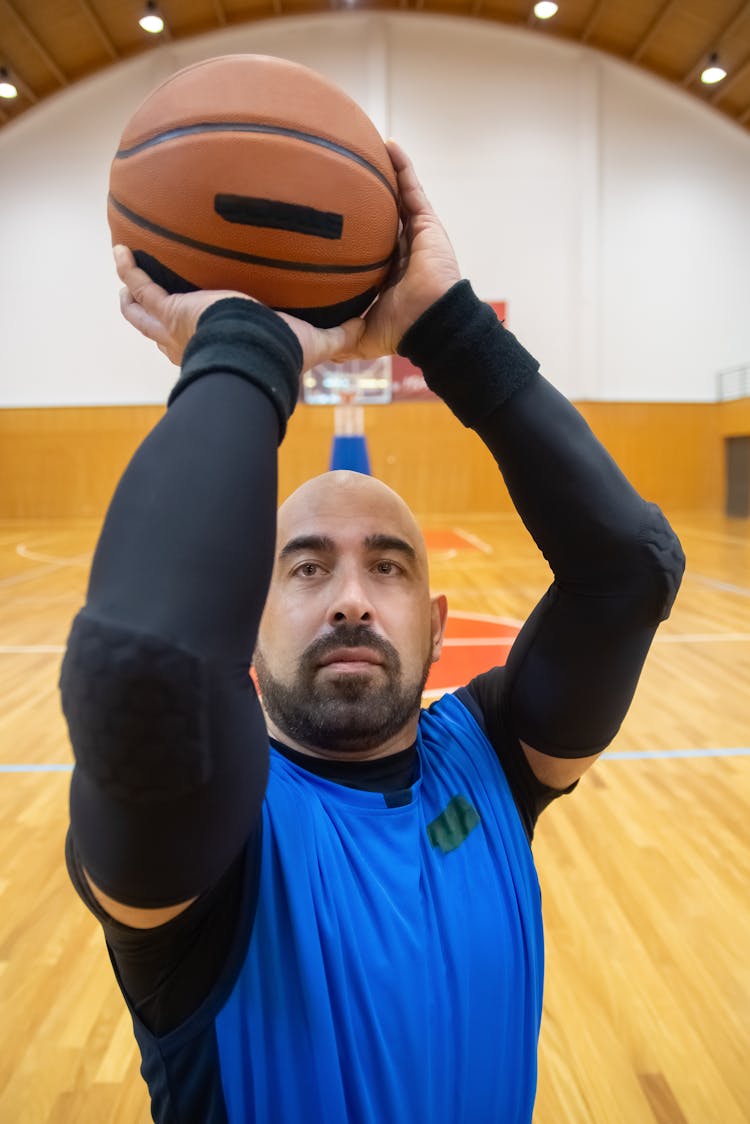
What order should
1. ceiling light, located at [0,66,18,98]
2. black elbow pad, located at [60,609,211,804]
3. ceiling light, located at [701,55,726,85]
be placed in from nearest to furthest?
black elbow pad, located at [60,609,211,804]
ceiling light, located at [0,66,18,98]
ceiling light, located at [701,55,726,85]

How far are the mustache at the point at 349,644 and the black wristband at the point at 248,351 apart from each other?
31 cm

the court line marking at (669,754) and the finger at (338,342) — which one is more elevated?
the finger at (338,342)

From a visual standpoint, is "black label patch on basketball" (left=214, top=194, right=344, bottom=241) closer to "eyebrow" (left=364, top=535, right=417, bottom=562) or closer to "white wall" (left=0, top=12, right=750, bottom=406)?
"eyebrow" (left=364, top=535, right=417, bottom=562)

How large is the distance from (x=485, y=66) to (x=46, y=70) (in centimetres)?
602

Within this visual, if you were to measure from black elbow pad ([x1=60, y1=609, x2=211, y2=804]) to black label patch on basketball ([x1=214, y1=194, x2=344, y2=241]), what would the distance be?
1.76 feet

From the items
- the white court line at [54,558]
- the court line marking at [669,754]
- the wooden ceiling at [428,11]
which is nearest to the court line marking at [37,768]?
the court line marking at [669,754]

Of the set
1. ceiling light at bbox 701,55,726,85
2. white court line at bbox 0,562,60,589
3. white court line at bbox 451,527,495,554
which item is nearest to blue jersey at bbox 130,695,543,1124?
white court line at bbox 0,562,60,589

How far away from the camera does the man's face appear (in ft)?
3.10

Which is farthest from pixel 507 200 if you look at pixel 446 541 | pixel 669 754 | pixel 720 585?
pixel 669 754

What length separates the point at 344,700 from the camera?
0.94 m

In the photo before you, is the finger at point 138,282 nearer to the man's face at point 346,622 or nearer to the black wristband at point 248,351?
the black wristband at point 248,351

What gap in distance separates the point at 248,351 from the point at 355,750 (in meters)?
0.50

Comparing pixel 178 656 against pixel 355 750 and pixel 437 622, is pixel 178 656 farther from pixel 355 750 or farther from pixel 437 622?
pixel 437 622

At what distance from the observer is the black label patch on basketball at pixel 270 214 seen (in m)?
0.90
